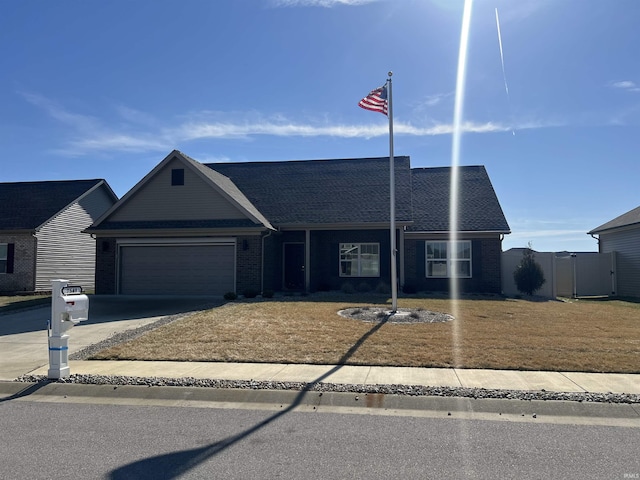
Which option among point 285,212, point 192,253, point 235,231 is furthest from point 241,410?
point 285,212

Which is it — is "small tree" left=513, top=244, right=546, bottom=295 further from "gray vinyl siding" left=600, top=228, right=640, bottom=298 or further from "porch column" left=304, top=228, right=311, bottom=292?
"porch column" left=304, top=228, right=311, bottom=292

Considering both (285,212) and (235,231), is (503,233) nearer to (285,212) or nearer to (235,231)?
(285,212)

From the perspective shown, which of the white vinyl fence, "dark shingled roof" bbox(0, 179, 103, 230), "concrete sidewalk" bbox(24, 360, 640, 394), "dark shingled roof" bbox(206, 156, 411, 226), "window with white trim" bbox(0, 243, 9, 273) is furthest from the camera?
"dark shingled roof" bbox(0, 179, 103, 230)

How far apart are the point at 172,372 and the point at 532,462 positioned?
5262mm

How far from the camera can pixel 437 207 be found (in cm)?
2230

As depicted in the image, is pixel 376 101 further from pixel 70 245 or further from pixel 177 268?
pixel 70 245

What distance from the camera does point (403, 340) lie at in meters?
9.62

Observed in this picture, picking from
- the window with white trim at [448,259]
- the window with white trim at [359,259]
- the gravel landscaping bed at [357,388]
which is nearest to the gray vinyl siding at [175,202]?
the window with white trim at [359,259]

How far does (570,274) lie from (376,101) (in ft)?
47.8

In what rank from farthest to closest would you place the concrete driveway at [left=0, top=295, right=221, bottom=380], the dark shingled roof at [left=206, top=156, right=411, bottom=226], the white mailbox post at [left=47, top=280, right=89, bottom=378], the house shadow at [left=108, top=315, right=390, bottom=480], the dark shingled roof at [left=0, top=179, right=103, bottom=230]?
the dark shingled roof at [left=0, top=179, right=103, bottom=230]
the dark shingled roof at [left=206, top=156, right=411, bottom=226]
the concrete driveway at [left=0, top=295, right=221, bottom=380]
the white mailbox post at [left=47, top=280, right=89, bottom=378]
the house shadow at [left=108, top=315, right=390, bottom=480]

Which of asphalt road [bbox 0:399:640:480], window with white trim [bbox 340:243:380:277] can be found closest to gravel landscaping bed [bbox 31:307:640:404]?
asphalt road [bbox 0:399:640:480]

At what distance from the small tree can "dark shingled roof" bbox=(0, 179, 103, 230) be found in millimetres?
21706

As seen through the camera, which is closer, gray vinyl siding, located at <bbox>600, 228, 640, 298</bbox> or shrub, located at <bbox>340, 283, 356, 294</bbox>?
shrub, located at <bbox>340, 283, 356, 294</bbox>

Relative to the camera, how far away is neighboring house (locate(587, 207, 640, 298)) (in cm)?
2238
